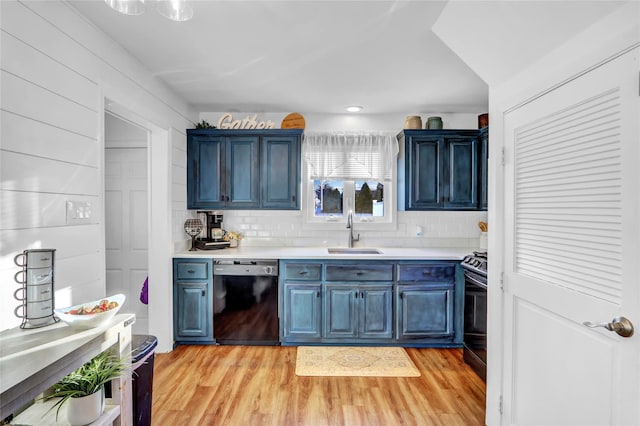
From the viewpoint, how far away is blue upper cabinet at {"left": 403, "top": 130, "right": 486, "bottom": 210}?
3.35 meters

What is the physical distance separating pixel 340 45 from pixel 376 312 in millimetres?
2395

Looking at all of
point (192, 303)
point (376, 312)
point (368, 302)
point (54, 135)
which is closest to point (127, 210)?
point (192, 303)

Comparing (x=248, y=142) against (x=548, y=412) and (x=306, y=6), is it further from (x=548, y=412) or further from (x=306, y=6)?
(x=548, y=412)

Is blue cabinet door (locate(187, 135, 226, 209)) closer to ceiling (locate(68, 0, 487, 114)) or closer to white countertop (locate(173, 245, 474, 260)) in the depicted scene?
ceiling (locate(68, 0, 487, 114))

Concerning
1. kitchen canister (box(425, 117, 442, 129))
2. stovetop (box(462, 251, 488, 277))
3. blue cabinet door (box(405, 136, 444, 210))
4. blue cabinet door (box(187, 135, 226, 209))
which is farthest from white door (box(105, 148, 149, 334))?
stovetop (box(462, 251, 488, 277))

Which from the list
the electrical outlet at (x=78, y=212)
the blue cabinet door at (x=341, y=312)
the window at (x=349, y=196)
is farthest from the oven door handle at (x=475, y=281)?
the electrical outlet at (x=78, y=212)

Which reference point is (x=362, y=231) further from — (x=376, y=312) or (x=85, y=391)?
(x=85, y=391)

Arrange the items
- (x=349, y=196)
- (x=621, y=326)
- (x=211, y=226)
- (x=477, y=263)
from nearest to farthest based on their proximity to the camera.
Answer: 1. (x=621, y=326)
2. (x=477, y=263)
3. (x=211, y=226)
4. (x=349, y=196)

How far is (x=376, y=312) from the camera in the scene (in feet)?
10.0

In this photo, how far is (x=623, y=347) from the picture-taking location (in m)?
1.10

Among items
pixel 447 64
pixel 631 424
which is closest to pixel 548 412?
pixel 631 424

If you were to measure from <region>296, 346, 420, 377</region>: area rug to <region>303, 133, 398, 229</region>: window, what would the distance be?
1.40 m

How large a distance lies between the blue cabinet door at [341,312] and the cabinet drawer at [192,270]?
1.24 m

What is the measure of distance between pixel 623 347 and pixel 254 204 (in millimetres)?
2981
